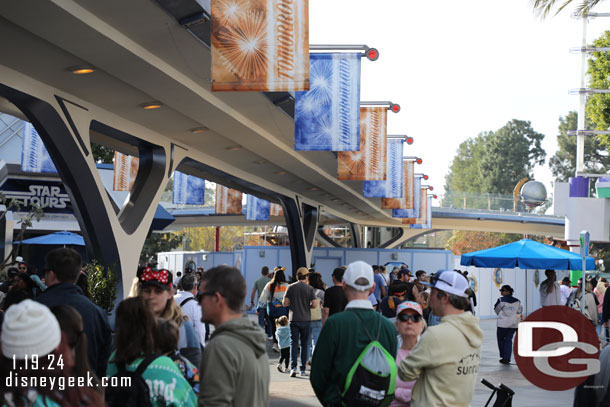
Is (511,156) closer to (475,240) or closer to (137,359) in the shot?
(475,240)

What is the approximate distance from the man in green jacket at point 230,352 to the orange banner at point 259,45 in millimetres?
6389

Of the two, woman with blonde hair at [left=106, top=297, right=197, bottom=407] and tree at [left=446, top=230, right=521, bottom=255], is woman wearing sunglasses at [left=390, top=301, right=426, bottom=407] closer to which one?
woman with blonde hair at [left=106, top=297, right=197, bottom=407]

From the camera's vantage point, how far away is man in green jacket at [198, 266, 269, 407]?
3734mm

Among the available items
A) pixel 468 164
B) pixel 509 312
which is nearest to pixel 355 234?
pixel 509 312

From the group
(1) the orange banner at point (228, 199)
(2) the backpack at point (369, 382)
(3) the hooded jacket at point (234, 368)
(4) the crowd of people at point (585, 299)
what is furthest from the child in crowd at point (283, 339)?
(1) the orange banner at point (228, 199)

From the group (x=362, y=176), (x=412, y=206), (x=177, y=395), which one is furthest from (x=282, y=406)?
(x=412, y=206)

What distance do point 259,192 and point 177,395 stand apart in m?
28.2

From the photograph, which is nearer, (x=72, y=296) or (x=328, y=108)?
(x=72, y=296)

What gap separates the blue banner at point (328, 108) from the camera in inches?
613

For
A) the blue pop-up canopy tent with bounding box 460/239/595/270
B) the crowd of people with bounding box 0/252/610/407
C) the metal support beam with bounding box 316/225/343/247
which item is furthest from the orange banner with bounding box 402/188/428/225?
the crowd of people with bounding box 0/252/610/407

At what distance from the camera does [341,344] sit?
4777 mm

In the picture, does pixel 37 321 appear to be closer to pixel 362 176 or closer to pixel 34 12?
pixel 34 12

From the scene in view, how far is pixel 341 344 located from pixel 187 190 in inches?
1085

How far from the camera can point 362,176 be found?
19.7m
